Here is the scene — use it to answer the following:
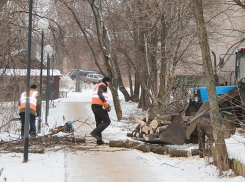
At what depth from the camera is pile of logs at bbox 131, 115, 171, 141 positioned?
9938 millimetres

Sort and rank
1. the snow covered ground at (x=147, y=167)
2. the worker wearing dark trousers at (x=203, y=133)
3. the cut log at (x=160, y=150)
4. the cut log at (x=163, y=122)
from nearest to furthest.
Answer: the snow covered ground at (x=147, y=167) < the worker wearing dark trousers at (x=203, y=133) < the cut log at (x=160, y=150) < the cut log at (x=163, y=122)

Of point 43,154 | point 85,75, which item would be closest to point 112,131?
point 43,154

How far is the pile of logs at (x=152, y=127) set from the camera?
9.94 metres

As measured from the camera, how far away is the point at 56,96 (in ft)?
123

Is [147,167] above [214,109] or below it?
below

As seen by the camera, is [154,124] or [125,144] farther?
[154,124]

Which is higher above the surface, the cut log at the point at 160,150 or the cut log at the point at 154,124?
the cut log at the point at 154,124

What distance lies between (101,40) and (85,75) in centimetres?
4512

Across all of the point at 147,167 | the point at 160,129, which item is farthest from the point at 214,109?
the point at 160,129

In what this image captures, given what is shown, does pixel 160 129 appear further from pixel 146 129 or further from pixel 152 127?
pixel 146 129

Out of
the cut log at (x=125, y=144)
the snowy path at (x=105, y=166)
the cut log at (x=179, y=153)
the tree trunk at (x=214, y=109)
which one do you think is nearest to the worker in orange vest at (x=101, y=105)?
the cut log at (x=125, y=144)

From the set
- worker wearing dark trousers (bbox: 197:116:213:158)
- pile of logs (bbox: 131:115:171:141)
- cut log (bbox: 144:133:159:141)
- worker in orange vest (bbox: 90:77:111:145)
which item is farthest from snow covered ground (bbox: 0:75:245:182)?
worker in orange vest (bbox: 90:77:111:145)

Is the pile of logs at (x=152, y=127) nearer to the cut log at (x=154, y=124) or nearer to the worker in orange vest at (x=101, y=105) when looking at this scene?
the cut log at (x=154, y=124)

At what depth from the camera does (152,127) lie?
1011cm
